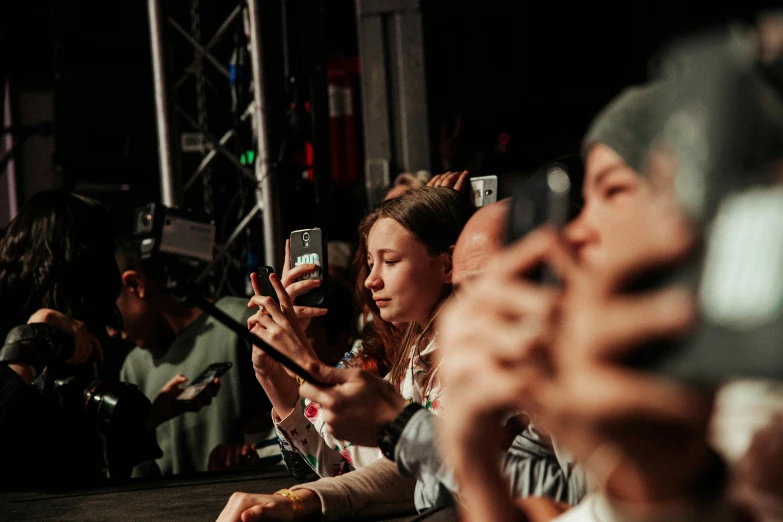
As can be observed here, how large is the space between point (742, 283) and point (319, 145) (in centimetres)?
257

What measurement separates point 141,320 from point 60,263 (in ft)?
2.03

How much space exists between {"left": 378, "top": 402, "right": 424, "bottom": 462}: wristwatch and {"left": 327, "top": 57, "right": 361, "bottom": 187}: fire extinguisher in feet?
7.89

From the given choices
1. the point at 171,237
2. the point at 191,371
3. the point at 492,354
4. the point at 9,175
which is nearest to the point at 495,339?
the point at 492,354

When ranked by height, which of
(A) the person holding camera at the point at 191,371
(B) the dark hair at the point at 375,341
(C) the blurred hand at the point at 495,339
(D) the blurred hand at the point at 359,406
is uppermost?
(C) the blurred hand at the point at 495,339

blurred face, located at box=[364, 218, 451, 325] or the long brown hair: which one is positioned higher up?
the long brown hair

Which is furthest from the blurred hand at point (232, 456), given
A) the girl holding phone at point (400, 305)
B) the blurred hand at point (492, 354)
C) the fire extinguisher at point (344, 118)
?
the blurred hand at point (492, 354)

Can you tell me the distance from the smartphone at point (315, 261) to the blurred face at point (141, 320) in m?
1.19

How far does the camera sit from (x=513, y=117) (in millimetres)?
7273

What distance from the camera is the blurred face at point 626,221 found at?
0.56m

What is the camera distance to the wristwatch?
1.06 m

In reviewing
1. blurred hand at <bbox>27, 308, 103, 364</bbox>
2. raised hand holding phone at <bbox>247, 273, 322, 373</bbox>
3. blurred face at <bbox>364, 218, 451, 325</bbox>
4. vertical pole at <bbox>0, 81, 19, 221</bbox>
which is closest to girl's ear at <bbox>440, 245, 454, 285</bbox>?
blurred face at <bbox>364, 218, 451, 325</bbox>

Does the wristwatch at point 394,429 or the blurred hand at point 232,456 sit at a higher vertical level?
the wristwatch at point 394,429

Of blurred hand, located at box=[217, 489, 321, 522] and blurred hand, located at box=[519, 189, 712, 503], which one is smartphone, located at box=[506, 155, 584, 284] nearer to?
blurred hand, located at box=[519, 189, 712, 503]

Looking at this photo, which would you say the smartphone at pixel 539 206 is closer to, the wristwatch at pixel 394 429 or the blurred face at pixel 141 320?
the wristwatch at pixel 394 429
